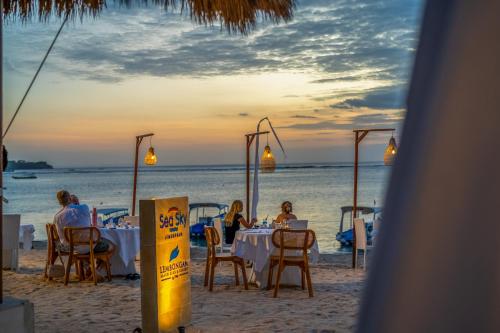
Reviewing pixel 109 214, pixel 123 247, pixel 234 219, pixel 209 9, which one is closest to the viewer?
pixel 209 9

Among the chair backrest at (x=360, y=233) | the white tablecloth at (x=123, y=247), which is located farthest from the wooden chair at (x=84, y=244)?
the chair backrest at (x=360, y=233)

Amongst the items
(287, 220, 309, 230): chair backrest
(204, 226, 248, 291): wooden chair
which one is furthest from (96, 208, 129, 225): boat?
(287, 220, 309, 230): chair backrest

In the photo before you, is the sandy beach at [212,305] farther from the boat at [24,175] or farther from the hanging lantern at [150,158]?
the boat at [24,175]

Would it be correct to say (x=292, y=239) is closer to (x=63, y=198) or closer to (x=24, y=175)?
(x=63, y=198)

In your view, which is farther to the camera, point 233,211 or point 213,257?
point 233,211

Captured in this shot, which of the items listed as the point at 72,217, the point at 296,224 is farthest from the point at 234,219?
the point at 72,217

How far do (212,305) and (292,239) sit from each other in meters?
1.30

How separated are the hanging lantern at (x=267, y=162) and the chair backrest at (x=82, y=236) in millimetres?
3178

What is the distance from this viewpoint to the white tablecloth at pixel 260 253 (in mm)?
8266

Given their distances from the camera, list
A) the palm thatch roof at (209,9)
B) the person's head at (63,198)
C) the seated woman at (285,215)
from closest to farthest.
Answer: the palm thatch roof at (209,9), the person's head at (63,198), the seated woman at (285,215)

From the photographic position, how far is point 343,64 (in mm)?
15047

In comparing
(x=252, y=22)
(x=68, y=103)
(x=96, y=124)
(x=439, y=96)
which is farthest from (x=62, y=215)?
(x=96, y=124)

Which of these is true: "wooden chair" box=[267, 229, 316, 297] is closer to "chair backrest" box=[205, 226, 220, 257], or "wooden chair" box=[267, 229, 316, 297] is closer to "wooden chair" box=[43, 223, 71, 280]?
"chair backrest" box=[205, 226, 220, 257]

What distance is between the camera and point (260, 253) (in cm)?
830
